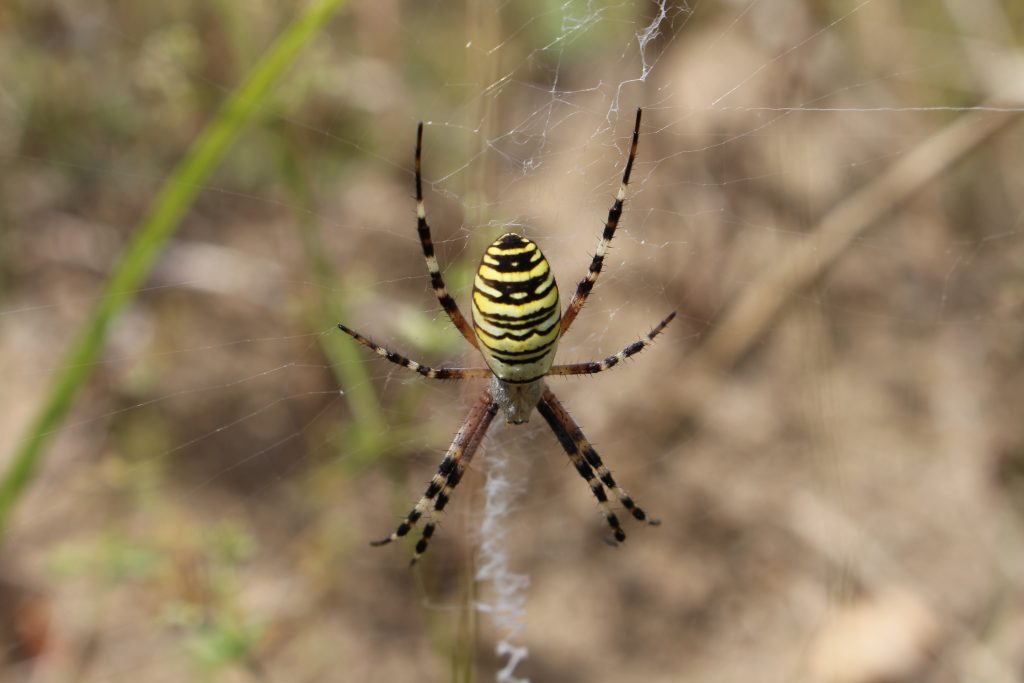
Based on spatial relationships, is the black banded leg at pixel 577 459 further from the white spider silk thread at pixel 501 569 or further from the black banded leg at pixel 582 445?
the white spider silk thread at pixel 501 569

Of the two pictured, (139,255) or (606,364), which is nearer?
(139,255)

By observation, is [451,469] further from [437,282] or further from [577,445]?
[437,282]

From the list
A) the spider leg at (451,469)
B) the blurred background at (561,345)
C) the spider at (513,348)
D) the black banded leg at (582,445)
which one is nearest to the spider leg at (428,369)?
the spider at (513,348)

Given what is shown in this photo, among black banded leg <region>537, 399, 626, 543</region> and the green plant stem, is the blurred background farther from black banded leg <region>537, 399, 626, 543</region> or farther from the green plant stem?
the green plant stem

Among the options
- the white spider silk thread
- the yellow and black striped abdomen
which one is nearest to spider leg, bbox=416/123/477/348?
the yellow and black striped abdomen

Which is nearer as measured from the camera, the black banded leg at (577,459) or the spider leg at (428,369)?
the spider leg at (428,369)

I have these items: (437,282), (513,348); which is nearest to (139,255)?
(437,282)
